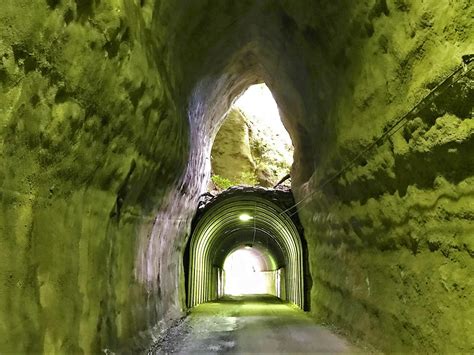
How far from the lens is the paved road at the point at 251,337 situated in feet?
21.4

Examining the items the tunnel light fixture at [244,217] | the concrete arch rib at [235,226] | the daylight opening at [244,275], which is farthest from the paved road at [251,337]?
the daylight opening at [244,275]

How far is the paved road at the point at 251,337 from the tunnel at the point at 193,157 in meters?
0.09

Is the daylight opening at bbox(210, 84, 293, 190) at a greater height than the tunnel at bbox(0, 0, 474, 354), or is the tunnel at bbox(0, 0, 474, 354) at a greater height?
the daylight opening at bbox(210, 84, 293, 190)

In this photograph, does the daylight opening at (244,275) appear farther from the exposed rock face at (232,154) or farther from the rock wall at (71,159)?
the rock wall at (71,159)

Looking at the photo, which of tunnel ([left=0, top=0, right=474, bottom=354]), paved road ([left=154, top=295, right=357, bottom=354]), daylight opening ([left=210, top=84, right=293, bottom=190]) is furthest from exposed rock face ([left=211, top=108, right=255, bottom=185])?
tunnel ([left=0, top=0, right=474, bottom=354])

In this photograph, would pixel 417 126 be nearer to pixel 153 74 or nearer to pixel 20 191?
pixel 153 74

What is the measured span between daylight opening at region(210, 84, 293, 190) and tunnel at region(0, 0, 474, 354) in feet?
39.3

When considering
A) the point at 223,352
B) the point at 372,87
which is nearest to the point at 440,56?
the point at 372,87

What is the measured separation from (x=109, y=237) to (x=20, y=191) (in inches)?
83.0

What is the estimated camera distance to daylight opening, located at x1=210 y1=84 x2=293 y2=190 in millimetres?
21703

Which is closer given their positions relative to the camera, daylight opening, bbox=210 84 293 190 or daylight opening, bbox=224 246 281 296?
daylight opening, bbox=210 84 293 190

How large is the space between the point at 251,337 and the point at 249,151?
15542mm

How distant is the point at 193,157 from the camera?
9.39 metres

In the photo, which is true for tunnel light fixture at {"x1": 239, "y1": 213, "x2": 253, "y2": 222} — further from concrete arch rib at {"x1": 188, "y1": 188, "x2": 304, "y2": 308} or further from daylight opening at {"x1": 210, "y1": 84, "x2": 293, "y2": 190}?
daylight opening at {"x1": 210, "y1": 84, "x2": 293, "y2": 190}
